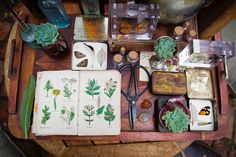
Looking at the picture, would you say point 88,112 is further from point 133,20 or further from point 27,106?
point 133,20

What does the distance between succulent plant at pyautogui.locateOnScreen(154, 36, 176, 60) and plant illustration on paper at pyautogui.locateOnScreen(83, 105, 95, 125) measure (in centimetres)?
31

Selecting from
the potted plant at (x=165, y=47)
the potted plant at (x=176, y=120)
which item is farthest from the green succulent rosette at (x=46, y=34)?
the potted plant at (x=176, y=120)

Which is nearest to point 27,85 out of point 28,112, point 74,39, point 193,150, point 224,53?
point 28,112

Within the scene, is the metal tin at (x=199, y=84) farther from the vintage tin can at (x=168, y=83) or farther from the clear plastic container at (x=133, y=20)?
the clear plastic container at (x=133, y=20)

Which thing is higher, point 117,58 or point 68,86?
point 117,58

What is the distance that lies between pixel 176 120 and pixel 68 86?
0.41 meters

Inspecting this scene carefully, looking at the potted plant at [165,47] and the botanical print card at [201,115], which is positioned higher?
the potted plant at [165,47]

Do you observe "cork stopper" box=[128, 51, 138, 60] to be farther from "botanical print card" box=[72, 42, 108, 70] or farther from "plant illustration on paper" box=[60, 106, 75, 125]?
"plant illustration on paper" box=[60, 106, 75, 125]

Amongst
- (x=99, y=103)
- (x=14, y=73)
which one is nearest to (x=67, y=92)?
(x=99, y=103)

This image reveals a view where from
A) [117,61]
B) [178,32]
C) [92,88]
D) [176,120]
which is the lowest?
[176,120]

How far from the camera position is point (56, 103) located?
3.63ft

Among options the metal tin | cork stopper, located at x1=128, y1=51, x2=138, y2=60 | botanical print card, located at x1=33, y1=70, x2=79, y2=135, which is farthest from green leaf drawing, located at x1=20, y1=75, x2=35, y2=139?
the metal tin

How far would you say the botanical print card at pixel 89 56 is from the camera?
1143 millimetres

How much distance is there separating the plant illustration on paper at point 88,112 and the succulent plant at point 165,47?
31 centimetres
